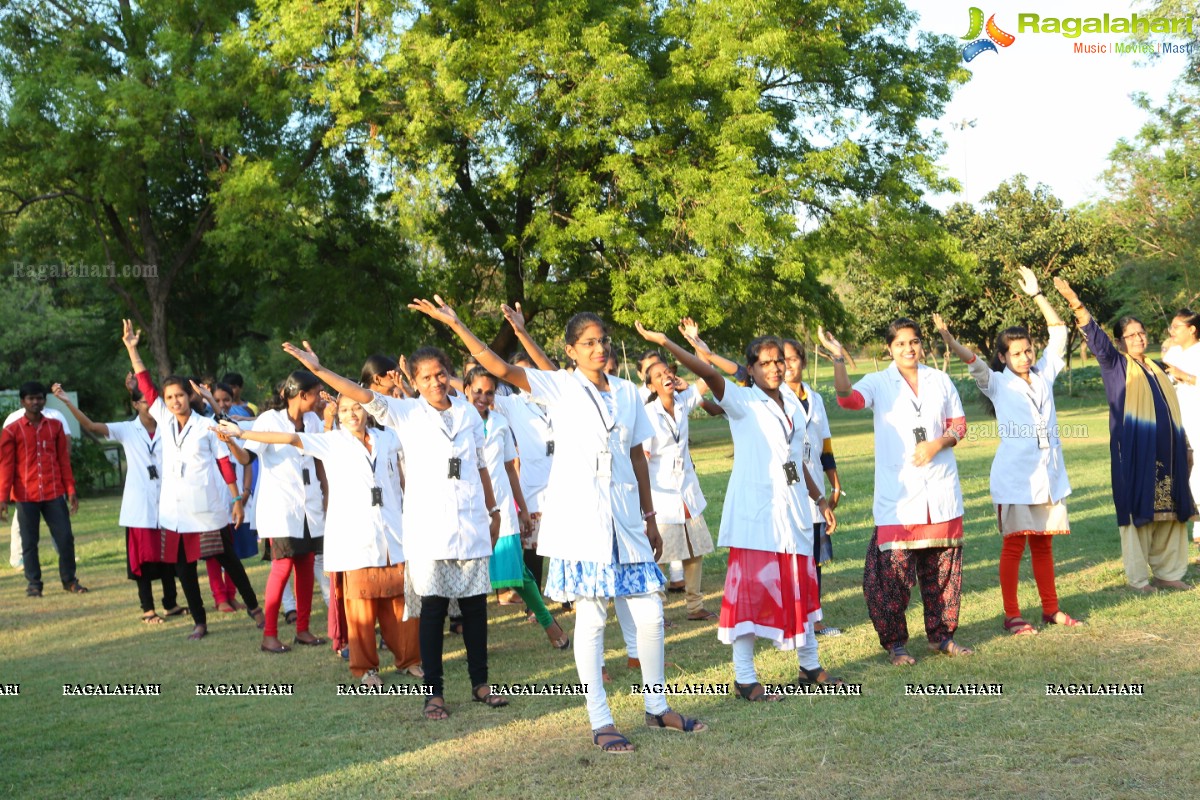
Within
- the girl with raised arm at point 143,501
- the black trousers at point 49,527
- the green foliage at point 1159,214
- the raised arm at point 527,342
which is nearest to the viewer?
the raised arm at point 527,342

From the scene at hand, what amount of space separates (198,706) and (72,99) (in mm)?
17816

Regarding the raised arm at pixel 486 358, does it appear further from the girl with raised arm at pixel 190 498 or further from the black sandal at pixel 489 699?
the girl with raised arm at pixel 190 498

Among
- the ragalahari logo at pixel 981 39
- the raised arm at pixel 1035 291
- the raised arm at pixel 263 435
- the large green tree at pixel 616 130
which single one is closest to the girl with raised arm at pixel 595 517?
the raised arm at pixel 263 435

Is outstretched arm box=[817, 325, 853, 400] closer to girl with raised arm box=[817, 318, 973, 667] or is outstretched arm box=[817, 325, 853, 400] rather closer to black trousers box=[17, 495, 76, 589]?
girl with raised arm box=[817, 318, 973, 667]

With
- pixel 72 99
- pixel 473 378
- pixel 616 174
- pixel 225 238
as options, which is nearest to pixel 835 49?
pixel 616 174

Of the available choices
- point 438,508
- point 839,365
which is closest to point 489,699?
point 438,508

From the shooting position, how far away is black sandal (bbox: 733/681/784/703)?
589 centimetres

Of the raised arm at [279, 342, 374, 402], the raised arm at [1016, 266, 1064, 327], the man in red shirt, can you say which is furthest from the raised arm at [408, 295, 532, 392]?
the man in red shirt

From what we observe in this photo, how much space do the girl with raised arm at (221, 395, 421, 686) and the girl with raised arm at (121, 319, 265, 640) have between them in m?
2.03

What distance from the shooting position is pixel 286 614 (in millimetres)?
8891

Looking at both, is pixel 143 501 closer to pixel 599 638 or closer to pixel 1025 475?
pixel 599 638

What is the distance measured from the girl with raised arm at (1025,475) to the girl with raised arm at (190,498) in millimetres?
5292

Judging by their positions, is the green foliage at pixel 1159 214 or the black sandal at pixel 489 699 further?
the green foliage at pixel 1159 214

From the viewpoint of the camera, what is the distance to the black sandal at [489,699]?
6.07 metres
